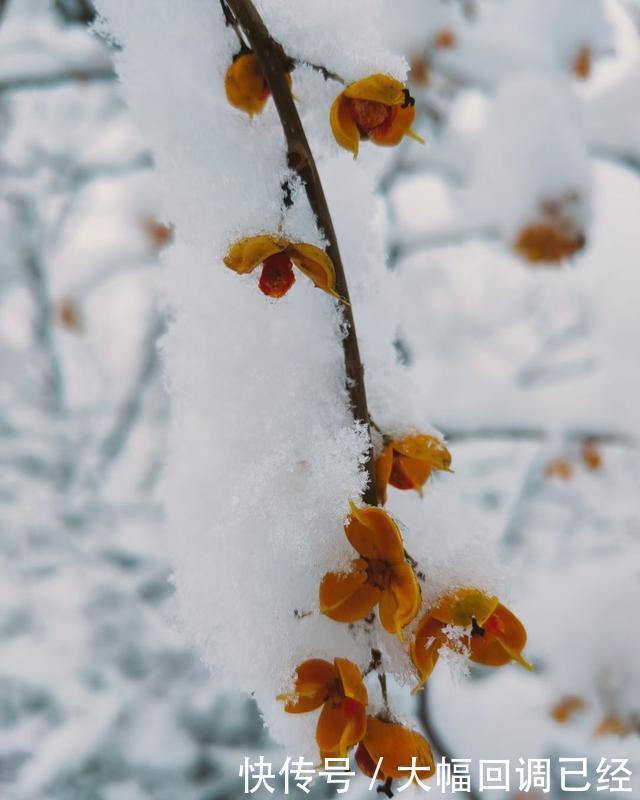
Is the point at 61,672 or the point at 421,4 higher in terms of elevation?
the point at 421,4

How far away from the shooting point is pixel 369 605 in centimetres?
47

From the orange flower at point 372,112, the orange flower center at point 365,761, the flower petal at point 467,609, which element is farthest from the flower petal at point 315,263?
the orange flower center at point 365,761

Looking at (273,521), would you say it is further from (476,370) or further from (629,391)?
(476,370)

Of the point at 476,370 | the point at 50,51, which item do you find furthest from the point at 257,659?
the point at 476,370

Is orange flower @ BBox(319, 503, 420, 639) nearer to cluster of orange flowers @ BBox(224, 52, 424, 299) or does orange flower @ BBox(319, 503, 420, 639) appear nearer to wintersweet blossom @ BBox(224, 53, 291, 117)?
cluster of orange flowers @ BBox(224, 52, 424, 299)

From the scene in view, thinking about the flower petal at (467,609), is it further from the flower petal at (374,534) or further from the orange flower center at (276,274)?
the orange flower center at (276,274)

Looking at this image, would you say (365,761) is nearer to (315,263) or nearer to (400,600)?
(400,600)

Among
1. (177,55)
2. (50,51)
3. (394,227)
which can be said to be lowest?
(177,55)

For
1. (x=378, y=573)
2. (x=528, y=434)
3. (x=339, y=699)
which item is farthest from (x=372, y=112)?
(x=528, y=434)

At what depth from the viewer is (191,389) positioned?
0.68 metres

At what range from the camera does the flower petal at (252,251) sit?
1.45ft

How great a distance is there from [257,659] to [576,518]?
A: 453 cm

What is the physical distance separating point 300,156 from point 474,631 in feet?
1.27

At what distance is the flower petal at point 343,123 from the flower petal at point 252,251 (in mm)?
128
